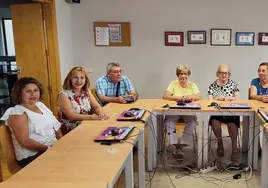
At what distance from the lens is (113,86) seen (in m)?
3.37

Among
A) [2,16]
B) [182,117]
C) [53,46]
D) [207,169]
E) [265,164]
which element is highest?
[2,16]

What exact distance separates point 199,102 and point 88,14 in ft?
7.60

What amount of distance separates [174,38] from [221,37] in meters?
0.67

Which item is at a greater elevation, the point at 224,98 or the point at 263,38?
the point at 263,38

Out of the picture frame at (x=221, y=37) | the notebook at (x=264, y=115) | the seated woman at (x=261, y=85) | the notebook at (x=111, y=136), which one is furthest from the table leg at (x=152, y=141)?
the picture frame at (x=221, y=37)

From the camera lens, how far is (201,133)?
111 inches

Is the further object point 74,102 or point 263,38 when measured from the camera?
point 263,38

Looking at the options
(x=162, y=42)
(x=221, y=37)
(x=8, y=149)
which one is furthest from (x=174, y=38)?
(x=8, y=149)

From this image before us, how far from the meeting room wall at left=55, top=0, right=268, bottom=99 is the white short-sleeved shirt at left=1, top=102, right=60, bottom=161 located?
2229 millimetres

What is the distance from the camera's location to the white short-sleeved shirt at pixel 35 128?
6.54 ft

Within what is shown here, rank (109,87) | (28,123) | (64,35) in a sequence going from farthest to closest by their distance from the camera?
(64,35), (109,87), (28,123)

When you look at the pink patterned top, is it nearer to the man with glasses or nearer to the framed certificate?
the man with glasses

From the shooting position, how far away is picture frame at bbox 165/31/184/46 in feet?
13.9

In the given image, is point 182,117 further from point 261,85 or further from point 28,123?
point 28,123
